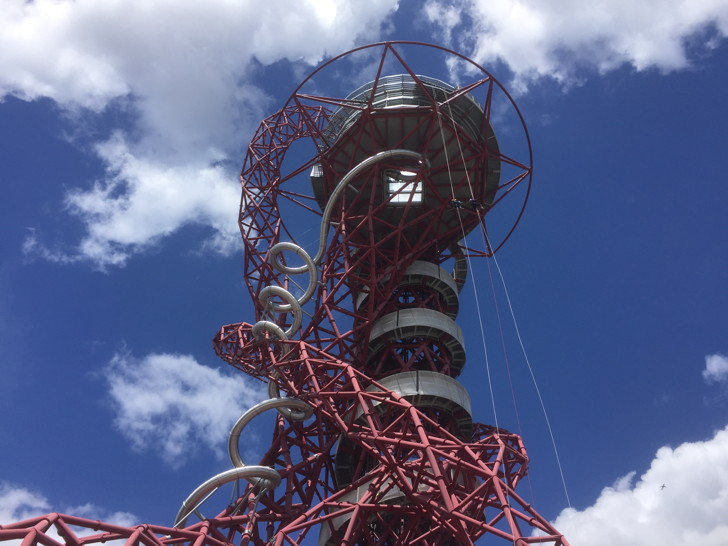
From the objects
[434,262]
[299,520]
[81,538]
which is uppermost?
[434,262]

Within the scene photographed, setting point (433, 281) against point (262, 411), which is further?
point (433, 281)

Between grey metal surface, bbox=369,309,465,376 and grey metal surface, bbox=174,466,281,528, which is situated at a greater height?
grey metal surface, bbox=369,309,465,376

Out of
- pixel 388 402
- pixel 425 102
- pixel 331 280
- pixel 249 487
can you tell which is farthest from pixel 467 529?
pixel 425 102

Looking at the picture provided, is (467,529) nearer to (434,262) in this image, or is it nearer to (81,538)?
(81,538)

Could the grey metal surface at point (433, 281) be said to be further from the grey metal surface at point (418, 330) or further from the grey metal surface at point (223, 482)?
the grey metal surface at point (223, 482)

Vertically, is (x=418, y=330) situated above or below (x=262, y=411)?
above

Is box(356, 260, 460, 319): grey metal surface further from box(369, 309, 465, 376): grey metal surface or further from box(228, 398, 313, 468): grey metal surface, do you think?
box(228, 398, 313, 468): grey metal surface

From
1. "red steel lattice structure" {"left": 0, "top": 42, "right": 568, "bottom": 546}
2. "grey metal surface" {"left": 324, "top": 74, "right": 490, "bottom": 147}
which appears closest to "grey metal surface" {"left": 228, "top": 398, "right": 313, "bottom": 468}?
"red steel lattice structure" {"left": 0, "top": 42, "right": 568, "bottom": 546}

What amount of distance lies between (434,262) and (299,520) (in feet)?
74.1

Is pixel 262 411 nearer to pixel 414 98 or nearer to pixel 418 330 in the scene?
pixel 418 330

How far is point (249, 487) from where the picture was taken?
3306 centimetres

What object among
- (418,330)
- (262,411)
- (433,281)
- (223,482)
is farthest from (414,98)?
(223,482)

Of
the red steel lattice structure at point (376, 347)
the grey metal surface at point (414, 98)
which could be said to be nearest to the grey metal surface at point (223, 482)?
the red steel lattice structure at point (376, 347)

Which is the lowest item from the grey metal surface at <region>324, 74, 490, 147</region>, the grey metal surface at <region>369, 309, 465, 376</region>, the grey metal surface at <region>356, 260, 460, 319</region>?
the grey metal surface at <region>369, 309, 465, 376</region>
